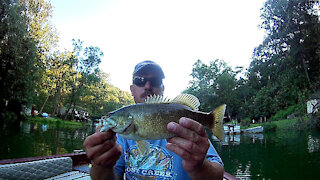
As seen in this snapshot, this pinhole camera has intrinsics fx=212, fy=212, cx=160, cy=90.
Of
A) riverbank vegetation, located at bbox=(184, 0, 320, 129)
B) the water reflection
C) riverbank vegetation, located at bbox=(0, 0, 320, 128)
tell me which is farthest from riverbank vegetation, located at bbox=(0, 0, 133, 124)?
riverbank vegetation, located at bbox=(184, 0, 320, 129)

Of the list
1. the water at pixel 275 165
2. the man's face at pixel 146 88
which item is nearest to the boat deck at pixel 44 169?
the man's face at pixel 146 88

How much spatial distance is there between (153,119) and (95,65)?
42466mm

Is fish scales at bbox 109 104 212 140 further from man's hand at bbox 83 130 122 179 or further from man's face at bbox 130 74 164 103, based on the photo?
man's face at bbox 130 74 164 103

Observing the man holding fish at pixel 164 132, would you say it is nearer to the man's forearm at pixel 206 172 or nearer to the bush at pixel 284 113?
the man's forearm at pixel 206 172

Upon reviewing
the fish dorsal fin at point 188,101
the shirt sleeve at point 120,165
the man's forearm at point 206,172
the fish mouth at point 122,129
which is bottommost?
the shirt sleeve at point 120,165

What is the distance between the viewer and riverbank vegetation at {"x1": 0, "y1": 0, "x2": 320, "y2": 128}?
2319 centimetres

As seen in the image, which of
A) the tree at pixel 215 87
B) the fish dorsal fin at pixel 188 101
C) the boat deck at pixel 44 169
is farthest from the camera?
the tree at pixel 215 87

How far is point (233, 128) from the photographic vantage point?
3203 centimetres

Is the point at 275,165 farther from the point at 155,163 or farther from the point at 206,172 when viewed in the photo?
the point at 206,172

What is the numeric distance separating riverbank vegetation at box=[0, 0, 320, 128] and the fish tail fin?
25.7m

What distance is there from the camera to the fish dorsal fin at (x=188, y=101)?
6.96 ft

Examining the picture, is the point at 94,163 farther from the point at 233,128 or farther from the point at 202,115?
the point at 233,128

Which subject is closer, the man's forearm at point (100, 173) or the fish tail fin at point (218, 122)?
the fish tail fin at point (218, 122)

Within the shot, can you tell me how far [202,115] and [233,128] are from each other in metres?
32.4
